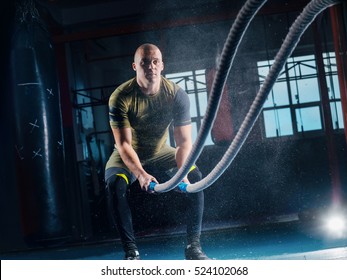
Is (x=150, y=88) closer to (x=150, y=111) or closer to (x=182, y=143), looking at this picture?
(x=150, y=111)

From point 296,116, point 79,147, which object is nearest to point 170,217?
point 79,147

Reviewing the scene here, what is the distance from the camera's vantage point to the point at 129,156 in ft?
7.68

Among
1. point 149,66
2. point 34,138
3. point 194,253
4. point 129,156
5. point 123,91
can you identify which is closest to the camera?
point 194,253

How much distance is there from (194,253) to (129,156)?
0.62m

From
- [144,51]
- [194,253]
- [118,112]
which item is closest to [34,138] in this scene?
[118,112]

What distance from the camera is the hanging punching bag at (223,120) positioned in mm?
4008

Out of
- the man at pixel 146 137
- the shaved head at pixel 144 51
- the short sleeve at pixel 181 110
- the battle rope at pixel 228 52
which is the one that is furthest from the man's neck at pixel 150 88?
the battle rope at pixel 228 52

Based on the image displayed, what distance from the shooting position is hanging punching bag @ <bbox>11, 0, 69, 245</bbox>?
2.87 metres

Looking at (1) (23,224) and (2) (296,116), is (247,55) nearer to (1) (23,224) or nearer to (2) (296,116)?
(2) (296,116)

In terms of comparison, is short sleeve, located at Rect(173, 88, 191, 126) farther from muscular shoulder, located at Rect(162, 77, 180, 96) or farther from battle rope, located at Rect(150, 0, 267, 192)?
battle rope, located at Rect(150, 0, 267, 192)

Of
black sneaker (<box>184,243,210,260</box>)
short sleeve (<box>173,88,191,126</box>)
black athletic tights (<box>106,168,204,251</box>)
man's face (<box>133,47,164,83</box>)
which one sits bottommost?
black sneaker (<box>184,243,210,260</box>)

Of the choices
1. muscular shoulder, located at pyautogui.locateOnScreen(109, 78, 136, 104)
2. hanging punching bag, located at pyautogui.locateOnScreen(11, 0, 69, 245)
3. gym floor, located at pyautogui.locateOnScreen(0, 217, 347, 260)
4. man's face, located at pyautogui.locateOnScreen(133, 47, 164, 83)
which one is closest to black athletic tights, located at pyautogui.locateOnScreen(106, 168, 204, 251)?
gym floor, located at pyautogui.locateOnScreen(0, 217, 347, 260)

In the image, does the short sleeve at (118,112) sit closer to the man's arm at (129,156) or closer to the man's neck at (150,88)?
the man's arm at (129,156)
